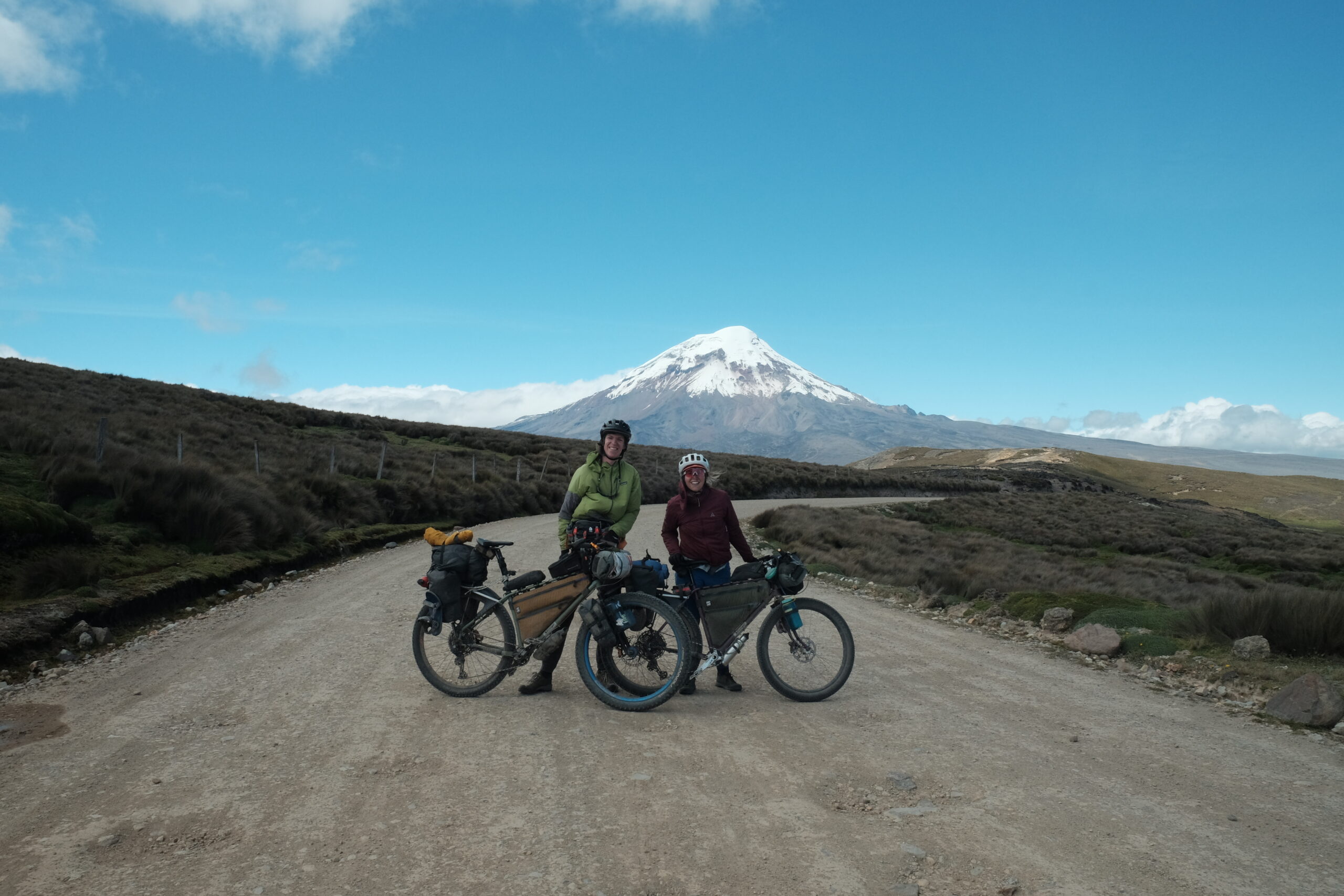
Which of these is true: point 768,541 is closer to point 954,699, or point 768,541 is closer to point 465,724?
point 954,699

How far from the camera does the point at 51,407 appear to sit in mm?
21500

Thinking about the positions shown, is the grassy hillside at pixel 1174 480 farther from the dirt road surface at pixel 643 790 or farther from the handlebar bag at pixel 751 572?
the dirt road surface at pixel 643 790

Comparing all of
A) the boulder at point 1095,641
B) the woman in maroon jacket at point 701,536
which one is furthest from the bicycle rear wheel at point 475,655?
the boulder at point 1095,641

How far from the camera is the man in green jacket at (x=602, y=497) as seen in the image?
6402 millimetres

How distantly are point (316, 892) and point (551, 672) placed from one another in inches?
126

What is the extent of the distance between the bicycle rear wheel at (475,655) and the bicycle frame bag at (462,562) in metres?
0.31

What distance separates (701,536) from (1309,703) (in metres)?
4.82

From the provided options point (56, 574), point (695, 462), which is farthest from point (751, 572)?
point (56, 574)

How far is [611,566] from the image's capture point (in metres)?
5.93

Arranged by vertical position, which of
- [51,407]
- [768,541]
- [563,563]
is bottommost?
[768,541]

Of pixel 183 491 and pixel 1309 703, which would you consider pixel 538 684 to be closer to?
pixel 1309 703

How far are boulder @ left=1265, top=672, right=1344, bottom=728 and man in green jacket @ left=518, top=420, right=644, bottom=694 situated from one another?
17.4 feet

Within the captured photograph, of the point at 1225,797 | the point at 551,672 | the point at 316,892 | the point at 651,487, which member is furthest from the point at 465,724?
the point at 651,487

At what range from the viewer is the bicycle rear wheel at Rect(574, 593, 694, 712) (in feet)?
19.2
